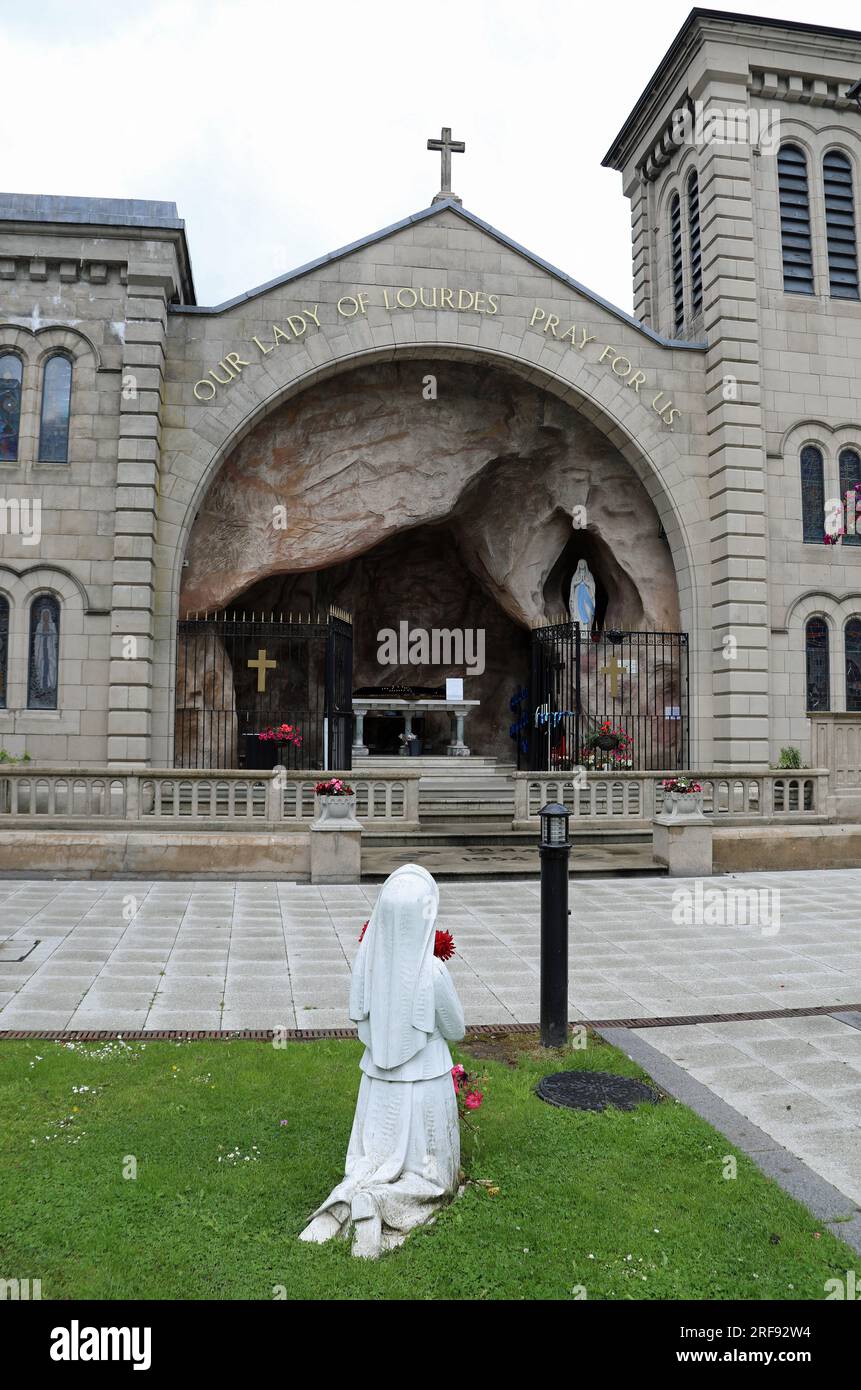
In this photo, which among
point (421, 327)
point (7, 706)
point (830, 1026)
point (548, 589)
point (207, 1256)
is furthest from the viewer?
point (548, 589)

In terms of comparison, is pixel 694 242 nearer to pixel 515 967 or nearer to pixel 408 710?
pixel 408 710

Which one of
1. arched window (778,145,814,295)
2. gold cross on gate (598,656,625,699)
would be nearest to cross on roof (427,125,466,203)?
arched window (778,145,814,295)

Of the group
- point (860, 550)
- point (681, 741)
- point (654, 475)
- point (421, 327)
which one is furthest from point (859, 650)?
point (421, 327)

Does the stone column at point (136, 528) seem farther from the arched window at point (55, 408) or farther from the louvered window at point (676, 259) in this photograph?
the louvered window at point (676, 259)

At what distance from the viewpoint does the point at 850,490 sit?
60.1 ft

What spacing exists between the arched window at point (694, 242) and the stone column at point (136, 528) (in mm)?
11157

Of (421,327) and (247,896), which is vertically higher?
(421,327)

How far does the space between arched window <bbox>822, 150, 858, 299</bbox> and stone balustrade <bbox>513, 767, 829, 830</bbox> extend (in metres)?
11.1

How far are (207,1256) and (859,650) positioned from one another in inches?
716

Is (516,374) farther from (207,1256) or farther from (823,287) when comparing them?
(207,1256)

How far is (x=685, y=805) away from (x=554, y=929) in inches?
311

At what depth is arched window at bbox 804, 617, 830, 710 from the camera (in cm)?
1828

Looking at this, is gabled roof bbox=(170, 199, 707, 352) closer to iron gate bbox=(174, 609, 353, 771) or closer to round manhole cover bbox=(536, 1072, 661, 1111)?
iron gate bbox=(174, 609, 353, 771)

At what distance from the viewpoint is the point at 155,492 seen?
16.3 meters
